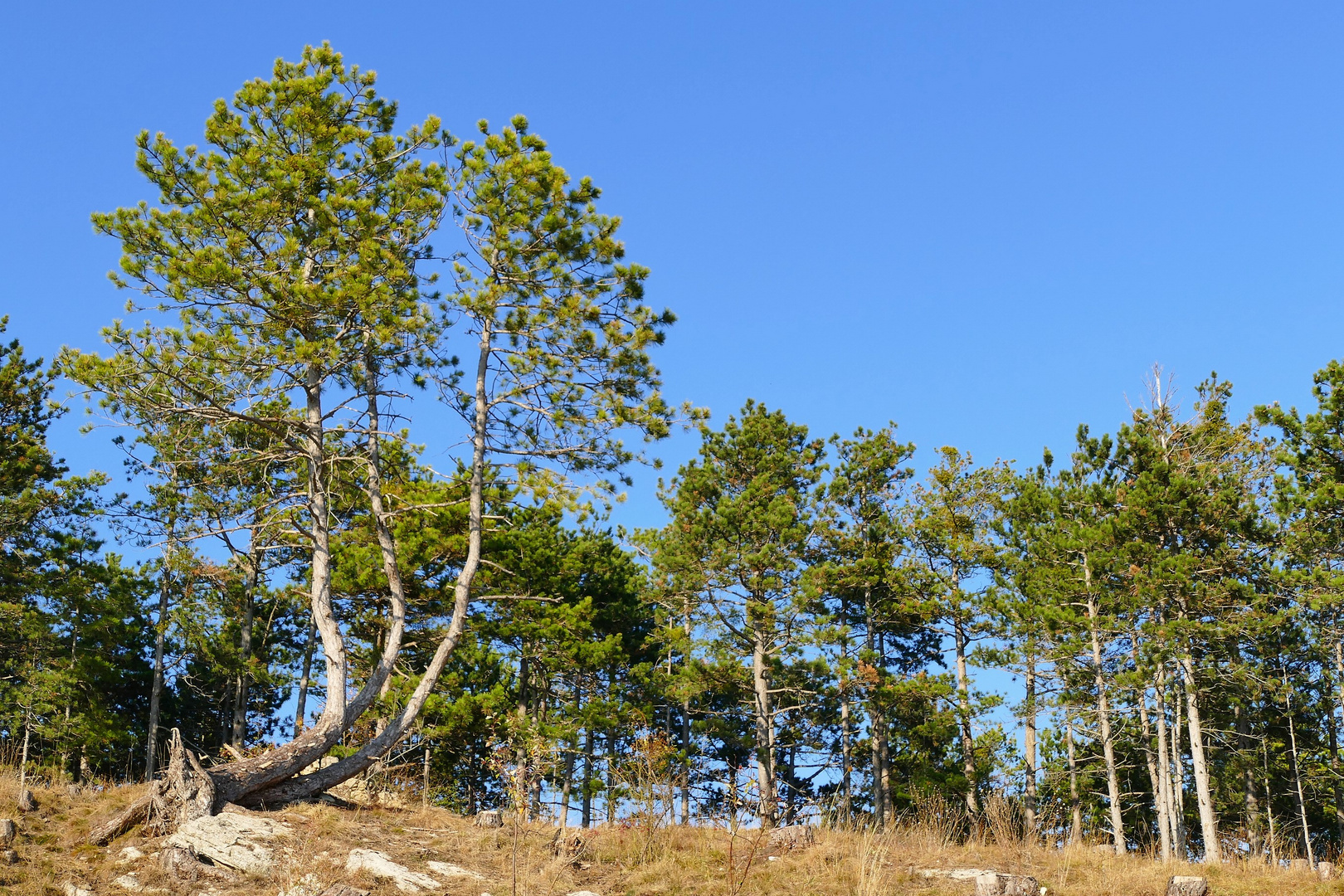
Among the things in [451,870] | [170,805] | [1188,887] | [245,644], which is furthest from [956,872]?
[245,644]

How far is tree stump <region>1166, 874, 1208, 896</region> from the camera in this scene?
9164 mm

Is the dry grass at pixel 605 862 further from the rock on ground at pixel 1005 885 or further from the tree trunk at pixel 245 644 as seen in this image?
the tree trunk at pixel 245 644

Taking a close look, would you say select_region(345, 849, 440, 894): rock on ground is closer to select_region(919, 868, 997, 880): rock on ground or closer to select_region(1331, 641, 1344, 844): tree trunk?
select_region(919, 868, 997, 880): rock on ground

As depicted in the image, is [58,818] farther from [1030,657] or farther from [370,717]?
[1030,657]

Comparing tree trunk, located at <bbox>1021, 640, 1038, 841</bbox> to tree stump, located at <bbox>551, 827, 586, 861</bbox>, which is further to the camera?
tree trunk, located at <bbox>1021, 640, 1038, 841</bbox>

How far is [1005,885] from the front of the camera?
8.95 meters

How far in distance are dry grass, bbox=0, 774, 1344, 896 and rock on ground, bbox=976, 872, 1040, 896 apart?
0.31 m

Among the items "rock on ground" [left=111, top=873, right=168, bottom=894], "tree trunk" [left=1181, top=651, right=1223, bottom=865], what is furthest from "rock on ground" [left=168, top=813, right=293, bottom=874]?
→ "tree trunk" [left=1181, top=651, right=1223, bottom=865]

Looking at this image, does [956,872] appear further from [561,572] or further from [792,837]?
[561,572]

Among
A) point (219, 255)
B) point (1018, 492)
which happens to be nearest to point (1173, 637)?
point (1018, 492)

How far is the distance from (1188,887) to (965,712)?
15.0m

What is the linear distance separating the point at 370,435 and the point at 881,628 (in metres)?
18.2

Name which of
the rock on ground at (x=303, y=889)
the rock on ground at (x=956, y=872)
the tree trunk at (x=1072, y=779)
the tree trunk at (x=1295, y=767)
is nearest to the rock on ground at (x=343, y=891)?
the rock on ground at (x=303, y=889)

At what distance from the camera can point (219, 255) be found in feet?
41.2
